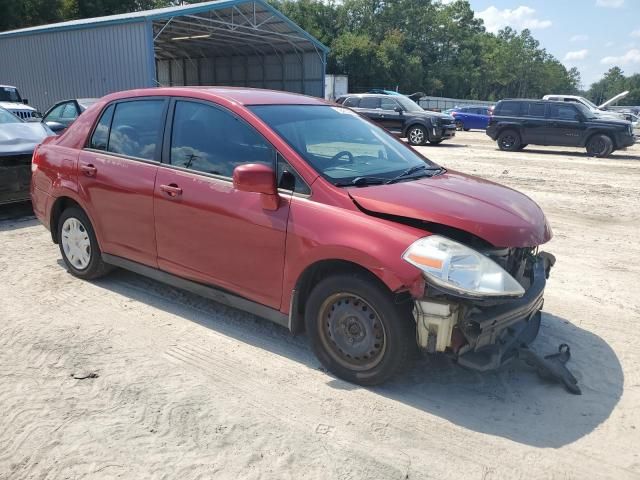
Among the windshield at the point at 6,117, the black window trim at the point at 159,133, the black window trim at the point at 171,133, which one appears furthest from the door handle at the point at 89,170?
the windshield at the point at 6,117

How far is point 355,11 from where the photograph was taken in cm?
6488

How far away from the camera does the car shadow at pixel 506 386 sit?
309 cm

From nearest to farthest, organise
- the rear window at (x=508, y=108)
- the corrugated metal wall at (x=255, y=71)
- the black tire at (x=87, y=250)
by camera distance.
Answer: the black tire at (x=87, y=250) → the rear window at (x=508, y=108) → the corrugated metal wall at (x=255, y=71)

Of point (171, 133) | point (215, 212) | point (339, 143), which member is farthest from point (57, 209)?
point (339, 143)

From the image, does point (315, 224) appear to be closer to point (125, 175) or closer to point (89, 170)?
point (125, 175)

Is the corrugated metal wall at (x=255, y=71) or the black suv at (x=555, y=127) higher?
the corrugated metal wall at (x=255, y=71)

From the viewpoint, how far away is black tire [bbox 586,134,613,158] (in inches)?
651

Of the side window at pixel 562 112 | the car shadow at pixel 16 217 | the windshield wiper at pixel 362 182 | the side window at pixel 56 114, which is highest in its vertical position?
the side window at pixel 562 112

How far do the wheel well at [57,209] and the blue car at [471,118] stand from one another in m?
27.6

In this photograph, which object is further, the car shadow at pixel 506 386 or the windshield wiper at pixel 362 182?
the windshield wiper at pixel 362 182

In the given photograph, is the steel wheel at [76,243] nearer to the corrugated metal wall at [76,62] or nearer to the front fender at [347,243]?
the front fender at [347,243]

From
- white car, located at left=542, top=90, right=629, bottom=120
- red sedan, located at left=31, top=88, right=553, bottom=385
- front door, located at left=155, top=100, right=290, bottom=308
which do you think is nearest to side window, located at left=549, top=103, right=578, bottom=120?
white car, located at left=542, top=90, right=629, bottom=120

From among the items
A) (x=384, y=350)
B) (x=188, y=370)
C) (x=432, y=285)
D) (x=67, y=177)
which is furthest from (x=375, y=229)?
(x=67, y=177)

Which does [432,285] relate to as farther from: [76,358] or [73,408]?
[76,358]
